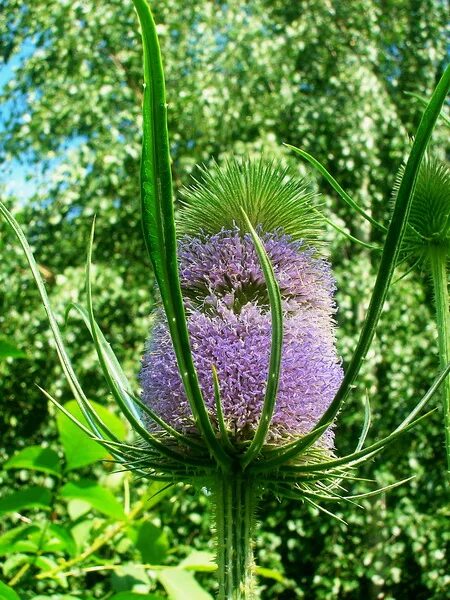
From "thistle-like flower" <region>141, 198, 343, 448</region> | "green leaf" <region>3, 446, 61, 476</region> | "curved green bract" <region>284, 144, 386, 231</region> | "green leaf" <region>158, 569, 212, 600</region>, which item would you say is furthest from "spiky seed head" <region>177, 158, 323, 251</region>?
"green leaf" <region>158, 569, 212, 600</region>

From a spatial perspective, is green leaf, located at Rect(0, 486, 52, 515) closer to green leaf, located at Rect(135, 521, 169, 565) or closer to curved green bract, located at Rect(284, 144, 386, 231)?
green leaf, located at Rect(135, 521, 169, 565)

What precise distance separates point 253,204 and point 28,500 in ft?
2.35

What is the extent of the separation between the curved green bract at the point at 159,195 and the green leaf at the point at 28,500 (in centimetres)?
75

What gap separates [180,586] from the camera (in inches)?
52.6

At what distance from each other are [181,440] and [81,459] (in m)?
0.58

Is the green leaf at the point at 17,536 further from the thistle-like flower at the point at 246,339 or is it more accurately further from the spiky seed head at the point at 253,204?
the spiky seed head at the point at 253,204

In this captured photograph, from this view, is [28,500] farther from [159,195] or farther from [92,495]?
[159,195]

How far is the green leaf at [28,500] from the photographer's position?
1.32 metres

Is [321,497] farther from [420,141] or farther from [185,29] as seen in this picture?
[185,29]

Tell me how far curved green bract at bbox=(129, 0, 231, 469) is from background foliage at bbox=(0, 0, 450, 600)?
3358 mm

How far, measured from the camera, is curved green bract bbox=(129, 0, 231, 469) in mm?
549

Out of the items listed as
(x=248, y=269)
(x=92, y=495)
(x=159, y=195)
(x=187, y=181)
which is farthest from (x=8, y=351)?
(x=187, y=181)

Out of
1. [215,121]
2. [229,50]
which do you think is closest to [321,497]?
[215,121]

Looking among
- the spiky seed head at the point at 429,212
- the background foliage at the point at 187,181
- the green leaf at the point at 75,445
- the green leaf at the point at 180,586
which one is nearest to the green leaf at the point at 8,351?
the green leaf at the point at 75,445
